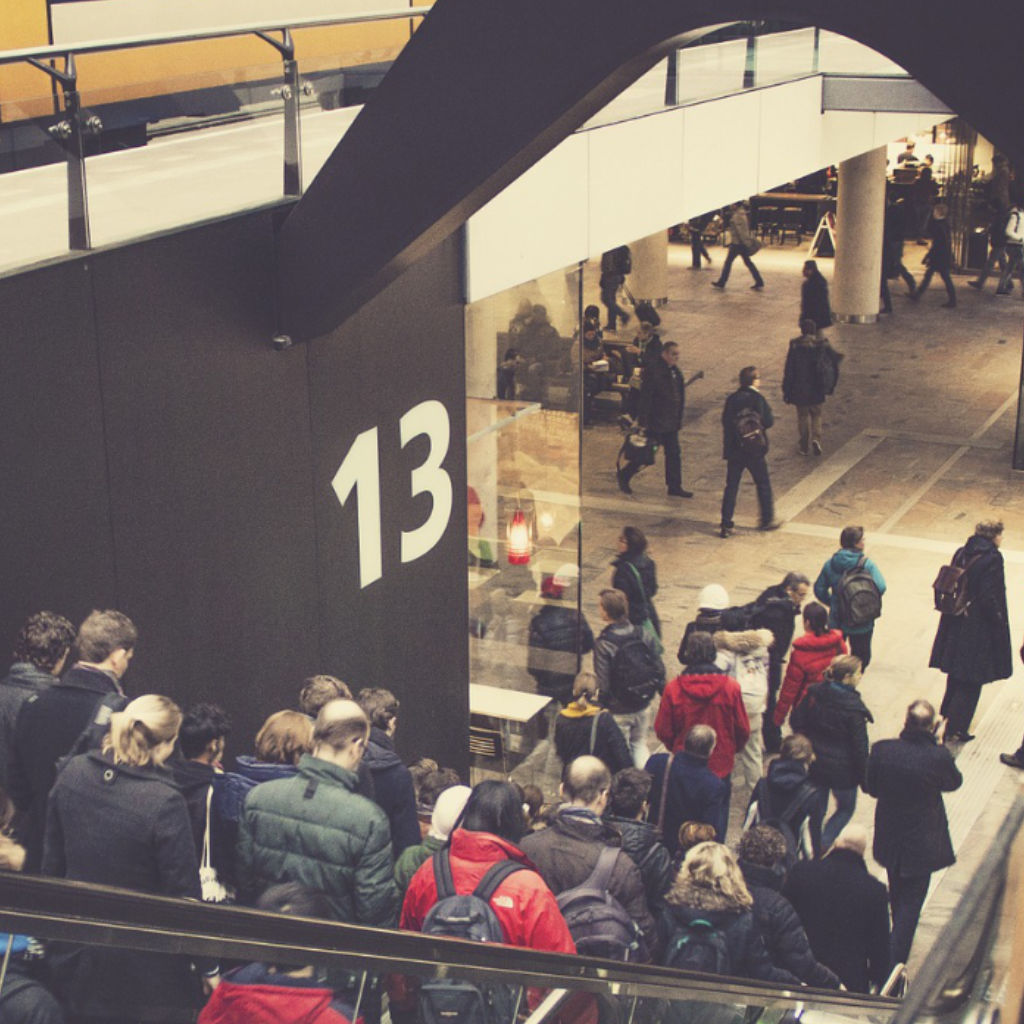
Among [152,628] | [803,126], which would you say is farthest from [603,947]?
[803,126]

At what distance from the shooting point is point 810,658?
30.7 ft

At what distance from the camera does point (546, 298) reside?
10625 mm

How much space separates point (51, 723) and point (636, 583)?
583 centimetres

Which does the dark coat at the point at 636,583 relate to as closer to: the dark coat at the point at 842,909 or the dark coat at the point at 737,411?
the dark coat at the point at 842,909

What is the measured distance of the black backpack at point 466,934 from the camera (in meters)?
3.49

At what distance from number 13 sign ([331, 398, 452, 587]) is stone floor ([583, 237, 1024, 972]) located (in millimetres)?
3214

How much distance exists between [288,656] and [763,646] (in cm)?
287

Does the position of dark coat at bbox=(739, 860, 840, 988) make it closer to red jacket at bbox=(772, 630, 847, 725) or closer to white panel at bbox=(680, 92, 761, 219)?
red jacket at bbox=(772, 630, 847, 725)

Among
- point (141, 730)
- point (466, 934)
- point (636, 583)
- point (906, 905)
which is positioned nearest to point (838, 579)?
point (636, 583)

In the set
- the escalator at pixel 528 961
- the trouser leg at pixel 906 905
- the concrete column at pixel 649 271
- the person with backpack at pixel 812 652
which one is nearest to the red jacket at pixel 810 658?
the person with backpack at pixel 812 652

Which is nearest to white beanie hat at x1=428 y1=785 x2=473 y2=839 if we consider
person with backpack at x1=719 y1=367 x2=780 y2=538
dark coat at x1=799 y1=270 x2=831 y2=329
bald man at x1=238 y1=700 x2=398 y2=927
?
bald man at x1=238 y1=700 x2=398 y2=927

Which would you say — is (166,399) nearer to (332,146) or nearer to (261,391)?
(261,391)

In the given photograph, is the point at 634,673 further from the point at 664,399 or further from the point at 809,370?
the point at 809,370

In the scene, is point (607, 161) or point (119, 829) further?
point (607, 161)
